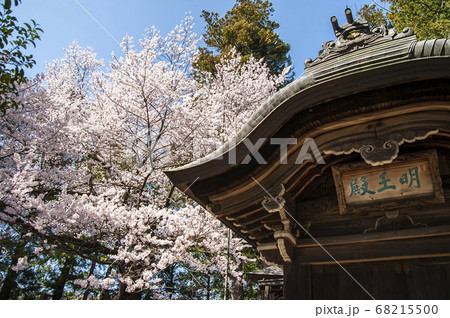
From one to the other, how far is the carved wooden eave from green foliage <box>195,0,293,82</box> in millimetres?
15794

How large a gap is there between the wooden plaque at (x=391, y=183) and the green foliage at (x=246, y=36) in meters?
16.1

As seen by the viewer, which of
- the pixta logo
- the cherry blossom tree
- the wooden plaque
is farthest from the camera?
the cherry blossom tree

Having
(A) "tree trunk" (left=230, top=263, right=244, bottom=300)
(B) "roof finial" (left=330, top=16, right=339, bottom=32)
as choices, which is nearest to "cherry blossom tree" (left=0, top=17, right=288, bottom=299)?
(A) "tree trunk" (left=230, top=263, right=244, bottom=300)

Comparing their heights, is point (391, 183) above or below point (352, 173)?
below

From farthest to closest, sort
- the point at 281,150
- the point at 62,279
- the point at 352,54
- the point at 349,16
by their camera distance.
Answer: the point at 62,279
the point at 349,16
the point at 281,150
the point at 352,54

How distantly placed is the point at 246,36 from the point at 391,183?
59.3 ft

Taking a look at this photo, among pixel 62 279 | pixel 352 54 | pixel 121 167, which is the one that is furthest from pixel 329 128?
pixel 62 279

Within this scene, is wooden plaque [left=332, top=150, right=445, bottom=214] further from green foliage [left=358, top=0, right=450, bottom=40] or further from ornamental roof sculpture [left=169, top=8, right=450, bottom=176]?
green foliage [left=358, top=0, right=450, bottom=40]

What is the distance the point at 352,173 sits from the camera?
133 inches

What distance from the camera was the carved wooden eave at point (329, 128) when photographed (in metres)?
2.66

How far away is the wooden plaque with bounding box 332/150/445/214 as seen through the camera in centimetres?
303

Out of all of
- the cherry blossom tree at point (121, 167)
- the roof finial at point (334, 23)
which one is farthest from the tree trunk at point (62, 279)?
the roof finial at point (334, 23)

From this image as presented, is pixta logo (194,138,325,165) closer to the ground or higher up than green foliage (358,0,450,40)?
closer to the ground

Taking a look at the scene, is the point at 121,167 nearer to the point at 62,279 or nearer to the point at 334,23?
the point at 62,279
